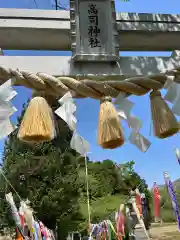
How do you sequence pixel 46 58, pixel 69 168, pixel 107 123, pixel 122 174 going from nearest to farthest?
pixel 107 123, pixel 46 58, pixel 69 168, pixel 122 174

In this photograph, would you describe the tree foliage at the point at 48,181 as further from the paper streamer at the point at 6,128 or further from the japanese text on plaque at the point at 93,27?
the paper streamer at the point at 6,128

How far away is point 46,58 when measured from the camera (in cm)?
200

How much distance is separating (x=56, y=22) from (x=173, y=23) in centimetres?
73

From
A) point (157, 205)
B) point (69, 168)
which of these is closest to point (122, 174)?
point (69, 168)

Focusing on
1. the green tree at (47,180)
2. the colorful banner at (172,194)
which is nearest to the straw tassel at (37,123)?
the colorful banner at (172,194)

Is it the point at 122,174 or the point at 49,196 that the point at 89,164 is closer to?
the point at 122,174

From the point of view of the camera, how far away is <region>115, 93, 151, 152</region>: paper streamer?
5.72 feet

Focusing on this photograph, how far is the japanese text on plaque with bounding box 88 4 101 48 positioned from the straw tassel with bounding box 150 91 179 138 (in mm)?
523

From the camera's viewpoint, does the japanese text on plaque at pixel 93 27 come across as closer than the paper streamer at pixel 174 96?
No

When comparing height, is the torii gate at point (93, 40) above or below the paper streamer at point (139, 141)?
above

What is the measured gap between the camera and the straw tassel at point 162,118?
5.58 ft

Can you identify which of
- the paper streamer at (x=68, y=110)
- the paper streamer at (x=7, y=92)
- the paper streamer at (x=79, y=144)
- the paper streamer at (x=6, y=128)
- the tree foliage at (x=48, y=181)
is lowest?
the paper streamer at (x=79, y=144)

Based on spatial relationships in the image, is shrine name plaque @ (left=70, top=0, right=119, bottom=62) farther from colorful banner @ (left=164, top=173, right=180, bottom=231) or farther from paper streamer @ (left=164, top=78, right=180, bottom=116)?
colorful banner @ (left=164, top=173, right=180, bottom=231)

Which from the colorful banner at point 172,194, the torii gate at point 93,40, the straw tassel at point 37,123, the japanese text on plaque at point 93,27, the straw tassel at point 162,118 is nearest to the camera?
the straw tassel at point 37,123
